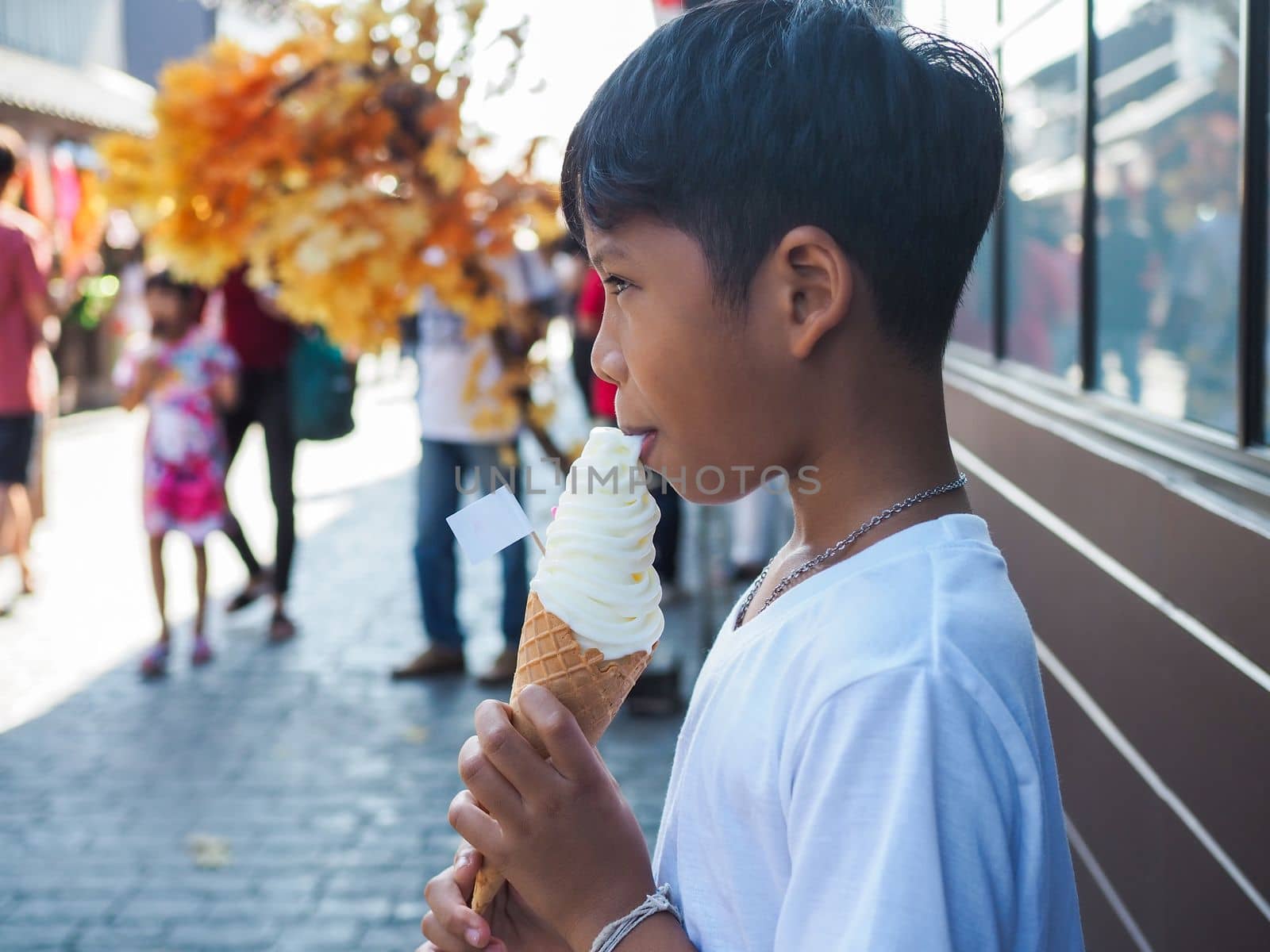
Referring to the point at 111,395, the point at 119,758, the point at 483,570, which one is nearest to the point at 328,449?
the point at 111,395

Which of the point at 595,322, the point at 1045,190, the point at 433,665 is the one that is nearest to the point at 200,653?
the point at 433,665

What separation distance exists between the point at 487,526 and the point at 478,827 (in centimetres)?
36

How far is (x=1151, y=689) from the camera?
8.30ft

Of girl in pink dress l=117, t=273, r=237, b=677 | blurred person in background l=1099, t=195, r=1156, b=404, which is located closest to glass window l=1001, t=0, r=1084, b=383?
blurred person in background l=1099, t=195, r=1156, b=404

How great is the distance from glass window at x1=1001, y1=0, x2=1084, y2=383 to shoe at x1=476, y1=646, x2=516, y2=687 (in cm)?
282

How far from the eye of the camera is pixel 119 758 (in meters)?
5.25

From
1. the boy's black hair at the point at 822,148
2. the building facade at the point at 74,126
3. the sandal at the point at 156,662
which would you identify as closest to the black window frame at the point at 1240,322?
the boy's black hair at the point at 822,148

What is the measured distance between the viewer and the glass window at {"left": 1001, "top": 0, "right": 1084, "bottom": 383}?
3.76 metres

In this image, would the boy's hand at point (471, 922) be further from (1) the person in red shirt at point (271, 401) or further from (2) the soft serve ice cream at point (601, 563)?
(1) the person in red shirt at point (271, 401)

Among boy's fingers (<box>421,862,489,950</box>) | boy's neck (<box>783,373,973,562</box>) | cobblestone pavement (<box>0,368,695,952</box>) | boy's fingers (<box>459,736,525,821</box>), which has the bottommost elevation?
cobblestone pavement (<box>0,368,695,952</box>)

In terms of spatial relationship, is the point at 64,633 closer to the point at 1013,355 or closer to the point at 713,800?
the point at 1013,355

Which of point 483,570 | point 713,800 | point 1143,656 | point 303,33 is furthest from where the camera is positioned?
point 483,570

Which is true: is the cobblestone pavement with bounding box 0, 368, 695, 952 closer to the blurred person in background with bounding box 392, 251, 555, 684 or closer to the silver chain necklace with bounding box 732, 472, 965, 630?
the blurred person in background with bounding box 392, 251, 555, 684

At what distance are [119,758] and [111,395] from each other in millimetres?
13431
